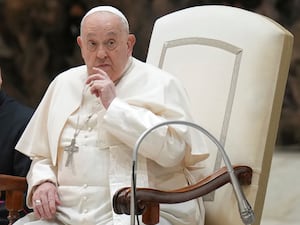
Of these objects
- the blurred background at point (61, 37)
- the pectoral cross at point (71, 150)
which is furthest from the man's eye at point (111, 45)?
the blurred background at point (61, 37)

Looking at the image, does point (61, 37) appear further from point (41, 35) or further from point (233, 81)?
point (233, 81)

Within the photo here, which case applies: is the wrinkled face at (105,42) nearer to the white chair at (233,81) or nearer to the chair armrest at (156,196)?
the white chair at (233,81)

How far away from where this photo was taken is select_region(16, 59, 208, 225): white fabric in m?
2.87

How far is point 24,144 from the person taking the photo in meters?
3.24

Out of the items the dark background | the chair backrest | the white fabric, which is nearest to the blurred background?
the dark background

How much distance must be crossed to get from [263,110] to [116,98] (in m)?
0.59

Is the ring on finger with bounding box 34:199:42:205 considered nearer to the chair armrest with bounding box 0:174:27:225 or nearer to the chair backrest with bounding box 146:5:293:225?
the chair armrest with bounding box 0:174:27:225

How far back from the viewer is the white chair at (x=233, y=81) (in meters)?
3.05

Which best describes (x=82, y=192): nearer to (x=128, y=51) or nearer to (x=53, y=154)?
(x=53, y=154)

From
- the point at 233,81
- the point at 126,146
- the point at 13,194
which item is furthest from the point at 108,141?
the point at 233,81

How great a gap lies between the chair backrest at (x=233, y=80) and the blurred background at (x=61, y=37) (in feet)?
12.8

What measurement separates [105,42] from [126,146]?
0.41m

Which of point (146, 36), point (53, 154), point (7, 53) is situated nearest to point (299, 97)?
point (146, 36)

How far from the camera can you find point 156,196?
105 inches
